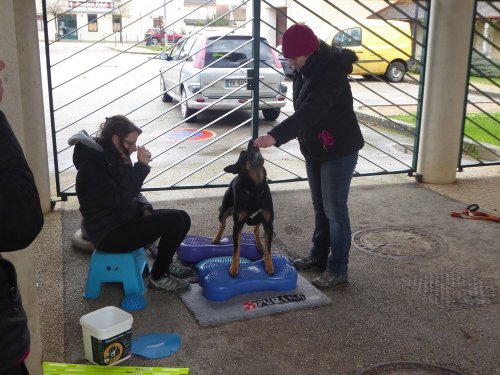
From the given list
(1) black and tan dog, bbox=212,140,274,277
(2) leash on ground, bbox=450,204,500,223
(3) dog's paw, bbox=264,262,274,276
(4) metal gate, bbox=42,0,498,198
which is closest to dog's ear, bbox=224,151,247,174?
(1) black and tan dog, bbox=212,140,274,277

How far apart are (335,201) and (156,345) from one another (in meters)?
1.62

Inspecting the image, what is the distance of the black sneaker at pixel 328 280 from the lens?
4304mm

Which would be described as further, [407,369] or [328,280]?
[328,280]

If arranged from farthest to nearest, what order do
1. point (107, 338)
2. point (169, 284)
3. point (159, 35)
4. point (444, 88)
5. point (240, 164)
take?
1. point (159, 35)
2. point (444, 88)
3. point (169, 284)
4. point (240, 164)
5. point (107, 338)

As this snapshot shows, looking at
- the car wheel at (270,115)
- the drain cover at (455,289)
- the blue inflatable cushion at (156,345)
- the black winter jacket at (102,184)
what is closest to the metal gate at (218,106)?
the car wheel at (270,115)

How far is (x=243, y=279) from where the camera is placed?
4.12 m

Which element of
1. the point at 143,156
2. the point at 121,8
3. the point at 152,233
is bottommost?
the point at 121,8

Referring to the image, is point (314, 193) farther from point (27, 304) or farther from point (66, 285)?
point (27, 304)

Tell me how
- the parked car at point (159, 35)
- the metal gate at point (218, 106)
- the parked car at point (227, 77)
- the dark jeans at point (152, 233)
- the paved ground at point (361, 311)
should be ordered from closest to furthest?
the paved ground at point (361, 311) → the dark jeans at point (152, 233) → the parked car at point (159, 35) → the metal gate at point (218, 106) → the parked car at point (227, 77)

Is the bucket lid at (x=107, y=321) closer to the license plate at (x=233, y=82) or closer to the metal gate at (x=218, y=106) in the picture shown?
the metal gate at (x=218, y=106)

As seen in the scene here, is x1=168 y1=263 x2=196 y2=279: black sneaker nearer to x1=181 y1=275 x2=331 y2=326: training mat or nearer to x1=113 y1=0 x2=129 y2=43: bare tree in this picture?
x1=181 y1=275 x2=331 y2=326: training mat

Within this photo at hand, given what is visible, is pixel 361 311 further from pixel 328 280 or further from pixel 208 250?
pixel 208 250

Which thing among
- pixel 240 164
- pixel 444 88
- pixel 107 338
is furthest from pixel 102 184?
pixel 444 88

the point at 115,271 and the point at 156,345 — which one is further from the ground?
the point at 115,271
